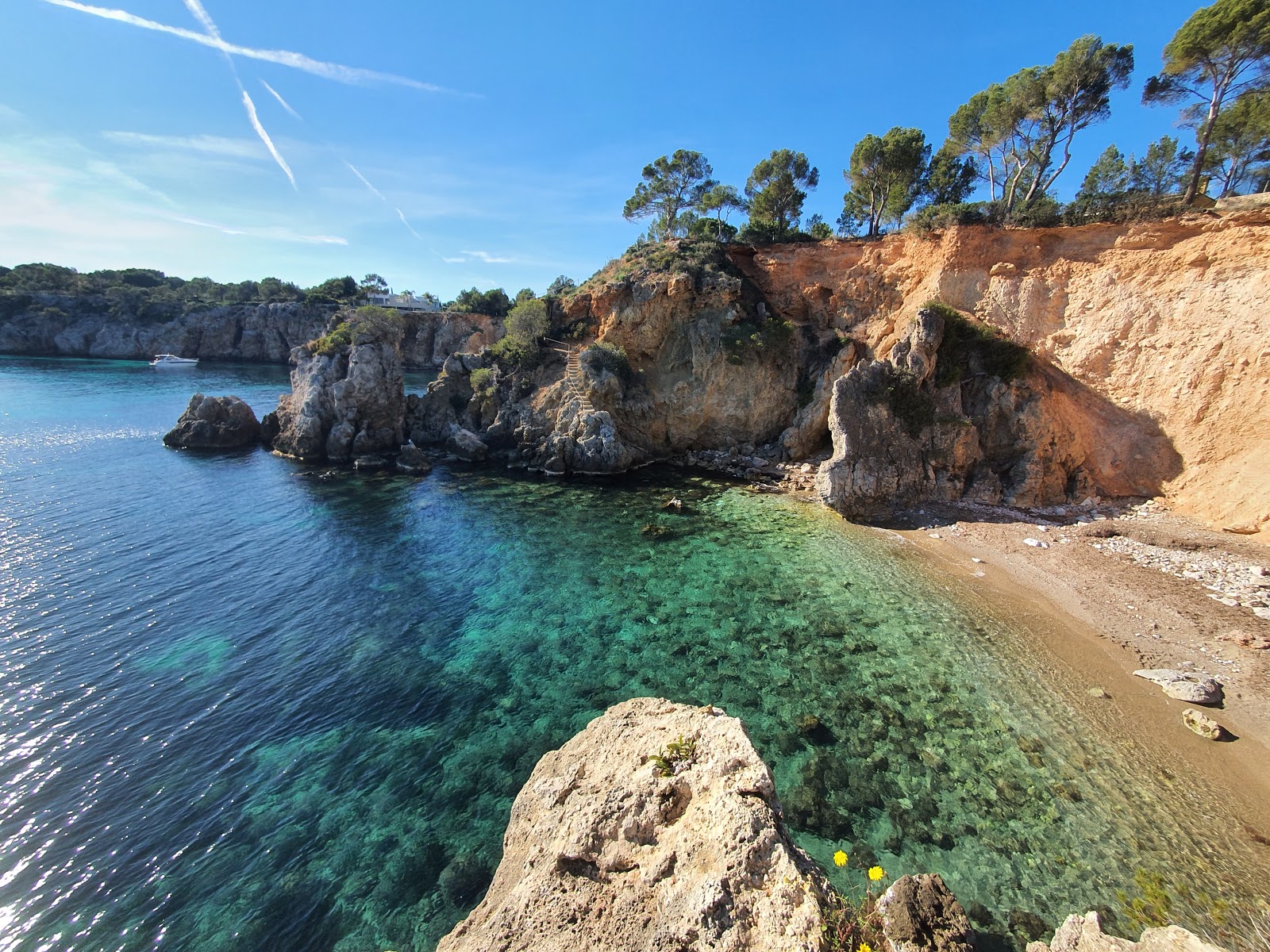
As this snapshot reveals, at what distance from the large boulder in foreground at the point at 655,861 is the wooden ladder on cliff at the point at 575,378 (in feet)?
96.1

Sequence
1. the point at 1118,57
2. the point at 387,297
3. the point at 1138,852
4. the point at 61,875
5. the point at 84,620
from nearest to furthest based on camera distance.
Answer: the point at 61,875 → the point at 1138,852 → the point at 84,620 → the point at 1118,57 → the point at 387,297

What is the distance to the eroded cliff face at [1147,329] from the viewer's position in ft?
68.4

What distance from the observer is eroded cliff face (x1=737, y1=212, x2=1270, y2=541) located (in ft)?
68.4

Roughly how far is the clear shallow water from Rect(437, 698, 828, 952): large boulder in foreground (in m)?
4.03

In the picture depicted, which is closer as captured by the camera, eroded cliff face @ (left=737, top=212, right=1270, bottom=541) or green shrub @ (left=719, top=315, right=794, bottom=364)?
eroded cliff face @ (left=737, top=212, right=1270, bottom=541)

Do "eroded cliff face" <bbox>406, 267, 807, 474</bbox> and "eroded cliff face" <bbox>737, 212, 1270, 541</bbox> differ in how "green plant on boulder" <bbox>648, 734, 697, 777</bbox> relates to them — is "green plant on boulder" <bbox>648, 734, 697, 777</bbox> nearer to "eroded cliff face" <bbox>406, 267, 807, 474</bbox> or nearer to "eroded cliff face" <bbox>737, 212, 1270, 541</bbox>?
"eroded cliff face" <bbox>737, 212, 1270, 541</bbox>

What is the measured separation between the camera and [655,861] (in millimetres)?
5305

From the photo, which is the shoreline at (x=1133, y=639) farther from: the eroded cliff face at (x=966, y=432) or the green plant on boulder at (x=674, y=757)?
the green plant on boulder at (x=674, y=757)

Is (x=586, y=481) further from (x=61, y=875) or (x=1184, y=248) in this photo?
(x=1184, y=248)

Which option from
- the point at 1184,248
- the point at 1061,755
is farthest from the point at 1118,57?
the point at 1061,755

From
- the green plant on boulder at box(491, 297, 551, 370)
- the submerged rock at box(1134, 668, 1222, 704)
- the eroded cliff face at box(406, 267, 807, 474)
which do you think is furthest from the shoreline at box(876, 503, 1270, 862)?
the green plant on boulder at box(491, 297, 551, 370)

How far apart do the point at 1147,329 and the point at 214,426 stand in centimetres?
5945

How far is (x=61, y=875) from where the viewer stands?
856 cm

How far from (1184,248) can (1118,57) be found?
12.8m
